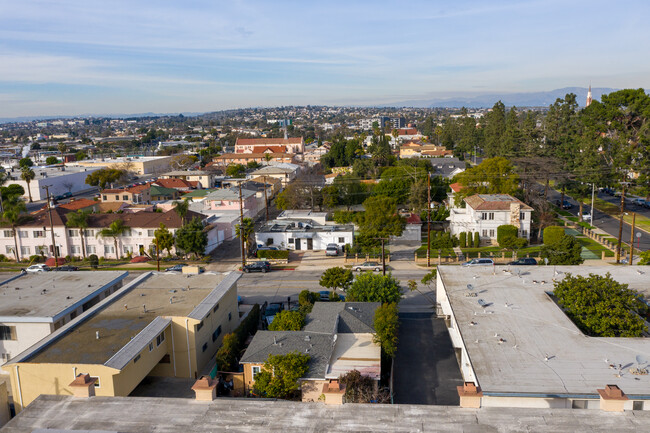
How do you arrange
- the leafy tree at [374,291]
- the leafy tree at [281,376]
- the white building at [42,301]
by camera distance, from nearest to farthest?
the leafy tree at [281,376] < the white building at [42,301] < the leafy tree at [374,291]

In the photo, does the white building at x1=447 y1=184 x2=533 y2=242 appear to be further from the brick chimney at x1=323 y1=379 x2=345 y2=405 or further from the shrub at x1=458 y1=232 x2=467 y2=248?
the brick chimney at x1=323 y1=379 x2=345 y2=405

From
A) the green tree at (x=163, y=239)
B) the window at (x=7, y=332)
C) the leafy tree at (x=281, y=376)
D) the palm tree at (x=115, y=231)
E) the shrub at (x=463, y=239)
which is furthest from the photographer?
the shrub at (x=463, y=239)

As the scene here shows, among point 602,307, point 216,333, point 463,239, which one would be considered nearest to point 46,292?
point 216,333

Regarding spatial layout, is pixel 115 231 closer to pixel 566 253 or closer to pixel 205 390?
pixel 205 390

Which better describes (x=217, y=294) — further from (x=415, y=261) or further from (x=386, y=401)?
(x=415, y=261)

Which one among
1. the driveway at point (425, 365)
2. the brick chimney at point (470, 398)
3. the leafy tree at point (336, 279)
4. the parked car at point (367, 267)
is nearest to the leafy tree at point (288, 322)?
the driveway at point (425, 365)

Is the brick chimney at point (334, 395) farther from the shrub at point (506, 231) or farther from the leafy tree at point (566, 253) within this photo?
the shrub at point (506, 231)

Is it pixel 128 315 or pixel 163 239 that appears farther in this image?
pixel 163 239
